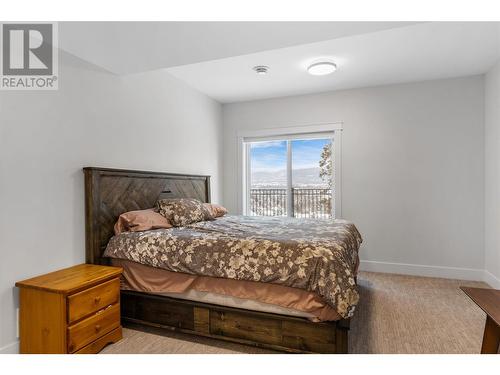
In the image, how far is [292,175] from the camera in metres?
4.63

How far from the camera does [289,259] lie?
1.87 meters

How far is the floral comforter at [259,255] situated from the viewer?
69.7 inches

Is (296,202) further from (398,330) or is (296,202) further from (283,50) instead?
(398,330)

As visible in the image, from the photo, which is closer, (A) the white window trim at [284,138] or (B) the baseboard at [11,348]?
(B) the baseboard at [11,348]

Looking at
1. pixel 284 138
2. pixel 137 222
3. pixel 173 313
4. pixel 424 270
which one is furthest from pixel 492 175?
pixel 137 222

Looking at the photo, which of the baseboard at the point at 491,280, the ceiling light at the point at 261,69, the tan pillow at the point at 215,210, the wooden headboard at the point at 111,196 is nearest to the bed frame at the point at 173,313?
the wooden headboard at the point at 111,196

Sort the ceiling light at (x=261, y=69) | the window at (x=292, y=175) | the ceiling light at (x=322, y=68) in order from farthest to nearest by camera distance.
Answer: the window at (x=292, y=175) → the ceiling light at (x=261, y=69) → the ceiling light at (x=322, y=68)

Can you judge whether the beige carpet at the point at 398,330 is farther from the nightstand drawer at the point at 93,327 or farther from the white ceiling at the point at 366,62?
the white ceiling at the point at 366,62

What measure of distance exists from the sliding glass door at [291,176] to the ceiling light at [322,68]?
1.22m

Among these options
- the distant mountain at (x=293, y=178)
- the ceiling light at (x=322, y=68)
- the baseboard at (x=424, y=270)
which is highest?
the ceiling light at (x=322, y=68)

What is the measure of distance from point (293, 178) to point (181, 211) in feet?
7.35

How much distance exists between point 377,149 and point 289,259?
2.81 m

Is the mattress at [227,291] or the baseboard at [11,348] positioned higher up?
the mattress at [227,291]

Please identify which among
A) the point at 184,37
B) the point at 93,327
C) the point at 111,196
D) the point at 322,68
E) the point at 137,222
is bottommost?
the point at 93,327
